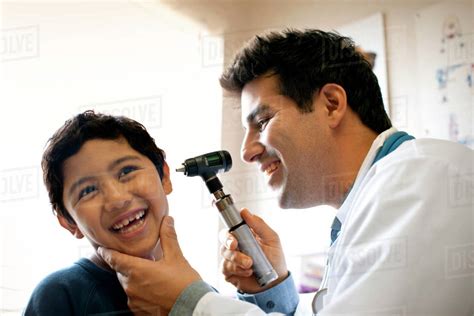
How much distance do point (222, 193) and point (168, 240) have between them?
0.40 ft

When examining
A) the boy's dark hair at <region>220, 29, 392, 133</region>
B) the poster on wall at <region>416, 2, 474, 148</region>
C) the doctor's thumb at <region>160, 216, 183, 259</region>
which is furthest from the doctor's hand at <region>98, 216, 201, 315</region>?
the poster on wall at <region>416, 2, 474, 148</region>

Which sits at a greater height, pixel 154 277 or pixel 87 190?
pixel 87 190

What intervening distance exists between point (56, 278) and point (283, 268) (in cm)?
44

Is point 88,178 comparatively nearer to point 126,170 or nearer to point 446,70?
point 126,170

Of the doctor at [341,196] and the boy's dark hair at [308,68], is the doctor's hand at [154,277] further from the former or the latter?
the boy's dark hair at [308,68]

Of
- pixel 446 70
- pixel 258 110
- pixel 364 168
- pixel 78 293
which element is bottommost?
pixel 78 293

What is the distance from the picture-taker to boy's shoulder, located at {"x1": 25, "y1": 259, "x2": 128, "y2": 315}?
35.0 inches

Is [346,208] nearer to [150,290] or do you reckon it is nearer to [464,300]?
[464,300]

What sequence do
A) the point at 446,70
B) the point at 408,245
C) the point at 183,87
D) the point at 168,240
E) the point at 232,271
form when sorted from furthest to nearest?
the point at 446,70 → the point at 183,87 → the point at 232,271 → the point at 168,240 → the point at 408,245

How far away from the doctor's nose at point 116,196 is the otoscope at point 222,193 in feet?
0.33

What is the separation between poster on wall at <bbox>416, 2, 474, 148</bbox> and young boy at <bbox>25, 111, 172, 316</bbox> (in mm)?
875

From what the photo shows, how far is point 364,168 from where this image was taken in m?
0.97

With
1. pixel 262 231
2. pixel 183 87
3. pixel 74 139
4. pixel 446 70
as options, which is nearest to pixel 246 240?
pixel 262 231

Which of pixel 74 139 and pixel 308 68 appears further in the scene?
pixel 308 68
